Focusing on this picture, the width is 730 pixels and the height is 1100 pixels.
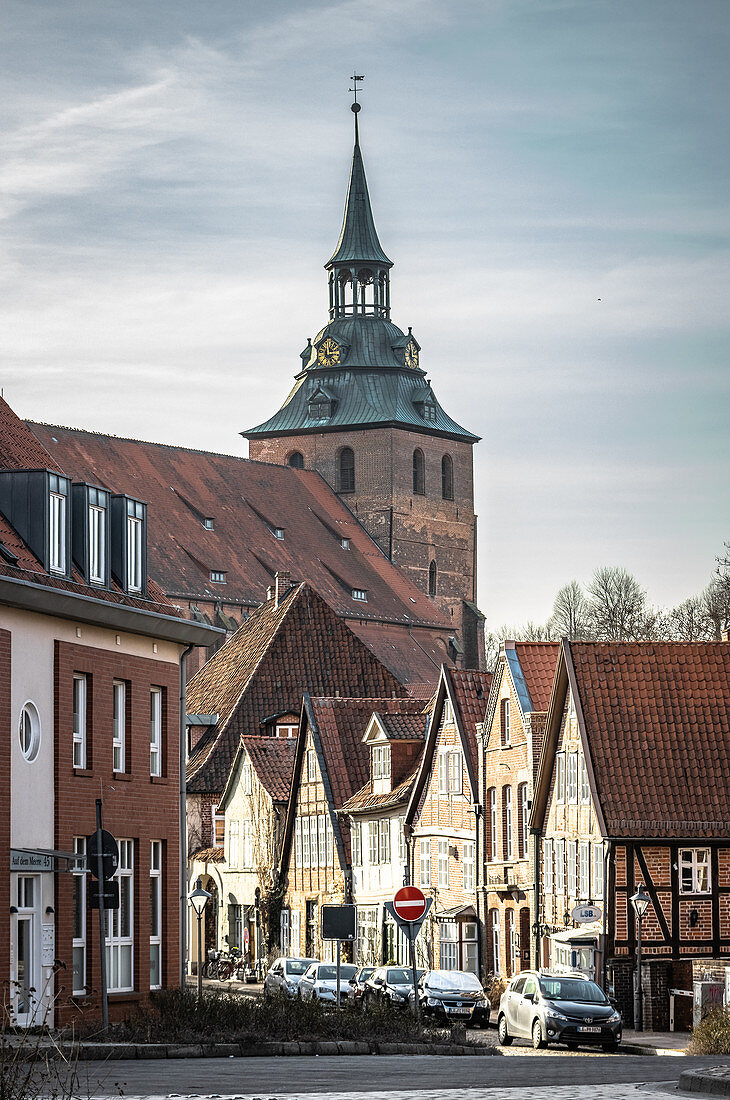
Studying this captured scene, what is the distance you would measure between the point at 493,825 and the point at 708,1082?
29.2 metres

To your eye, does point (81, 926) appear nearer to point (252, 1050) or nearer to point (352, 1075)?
point (252, 1050)

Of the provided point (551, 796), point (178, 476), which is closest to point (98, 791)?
point (551, 796)

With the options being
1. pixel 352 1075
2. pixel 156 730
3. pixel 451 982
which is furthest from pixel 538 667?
pixel 352 1075

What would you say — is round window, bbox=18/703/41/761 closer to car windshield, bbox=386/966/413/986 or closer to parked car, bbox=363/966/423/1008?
parked car, bbox=363/966/423/1008

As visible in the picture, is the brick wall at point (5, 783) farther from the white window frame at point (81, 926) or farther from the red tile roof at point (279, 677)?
the red tile roof at point (279, 677)

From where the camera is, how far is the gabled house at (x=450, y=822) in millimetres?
46156

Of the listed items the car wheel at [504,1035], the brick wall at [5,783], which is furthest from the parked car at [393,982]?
the brick wall at [5,783]

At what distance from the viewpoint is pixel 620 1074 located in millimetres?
19922

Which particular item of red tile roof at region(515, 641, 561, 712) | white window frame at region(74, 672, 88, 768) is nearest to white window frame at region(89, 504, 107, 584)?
white window frame at region(74, 672, 88, 768)

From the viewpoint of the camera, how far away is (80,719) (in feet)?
91.5

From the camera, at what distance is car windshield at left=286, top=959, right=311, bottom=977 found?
4269cm

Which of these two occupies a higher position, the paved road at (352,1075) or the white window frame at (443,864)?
the white window frame at (443,864)

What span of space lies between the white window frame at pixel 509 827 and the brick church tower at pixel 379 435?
72573mm

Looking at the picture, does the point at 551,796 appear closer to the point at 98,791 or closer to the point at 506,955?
the point at 506,955
